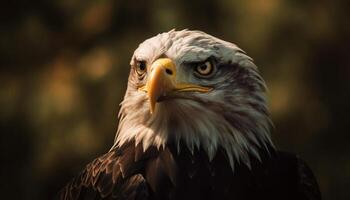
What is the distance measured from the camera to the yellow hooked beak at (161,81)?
4.84m

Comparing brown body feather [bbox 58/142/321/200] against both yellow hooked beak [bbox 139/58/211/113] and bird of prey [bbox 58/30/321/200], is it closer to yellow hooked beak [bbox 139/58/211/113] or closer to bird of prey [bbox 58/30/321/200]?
bird of prey [bbox 58/30/321/200]

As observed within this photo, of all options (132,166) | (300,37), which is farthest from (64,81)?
(132,166)

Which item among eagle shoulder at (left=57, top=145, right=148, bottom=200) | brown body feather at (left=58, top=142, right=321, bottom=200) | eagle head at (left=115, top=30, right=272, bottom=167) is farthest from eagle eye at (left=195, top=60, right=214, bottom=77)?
eagle shoulder at (left=57, top=145, right=148, bottom=200)

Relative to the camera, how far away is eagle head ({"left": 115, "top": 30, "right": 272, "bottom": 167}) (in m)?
5.12

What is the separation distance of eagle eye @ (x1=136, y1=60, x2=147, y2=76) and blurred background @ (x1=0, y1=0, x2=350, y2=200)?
3350mm

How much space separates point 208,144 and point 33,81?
4313mm

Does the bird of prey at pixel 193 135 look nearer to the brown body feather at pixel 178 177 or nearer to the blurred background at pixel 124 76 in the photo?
the brown body feather at pixel 178 177

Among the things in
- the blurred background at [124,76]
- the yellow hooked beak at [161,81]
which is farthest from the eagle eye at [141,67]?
the blurred background at [124,76]

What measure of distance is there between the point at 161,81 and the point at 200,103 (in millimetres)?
371

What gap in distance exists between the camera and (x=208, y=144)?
5.21m

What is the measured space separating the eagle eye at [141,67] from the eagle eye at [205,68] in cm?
29

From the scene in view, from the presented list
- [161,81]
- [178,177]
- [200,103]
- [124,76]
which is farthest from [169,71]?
[124,76]

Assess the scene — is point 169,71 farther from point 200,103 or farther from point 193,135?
point 193,135

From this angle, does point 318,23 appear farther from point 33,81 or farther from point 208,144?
point 208,144
